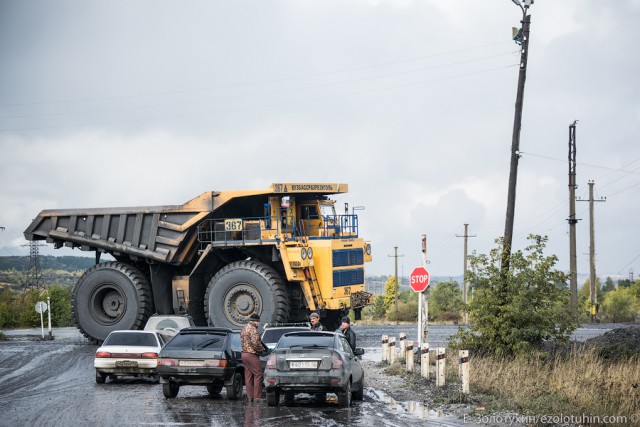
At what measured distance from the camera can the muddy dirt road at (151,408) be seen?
14.2m

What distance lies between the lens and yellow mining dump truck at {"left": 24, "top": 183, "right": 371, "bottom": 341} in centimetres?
2872

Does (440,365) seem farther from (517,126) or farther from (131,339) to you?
(517,126)

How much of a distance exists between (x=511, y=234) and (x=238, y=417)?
1199cm

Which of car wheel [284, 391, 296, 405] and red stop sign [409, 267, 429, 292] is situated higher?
red stop sign [409, 267, 429, 292]

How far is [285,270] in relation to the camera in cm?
2855

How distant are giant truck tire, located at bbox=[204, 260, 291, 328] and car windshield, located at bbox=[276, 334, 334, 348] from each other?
12006 mm

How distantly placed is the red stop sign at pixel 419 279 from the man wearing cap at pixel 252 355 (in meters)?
6.42

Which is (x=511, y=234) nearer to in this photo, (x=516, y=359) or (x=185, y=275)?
(x=516, y=359)

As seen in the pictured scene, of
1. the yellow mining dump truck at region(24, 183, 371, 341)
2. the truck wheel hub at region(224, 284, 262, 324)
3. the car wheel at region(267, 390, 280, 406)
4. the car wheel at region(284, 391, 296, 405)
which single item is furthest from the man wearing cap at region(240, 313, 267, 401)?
the truck wheel hub at region(224, 284, 262, 324)

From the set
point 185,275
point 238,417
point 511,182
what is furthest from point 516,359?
point 185,275

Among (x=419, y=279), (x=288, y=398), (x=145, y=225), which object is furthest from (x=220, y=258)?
(x=288, y=398)

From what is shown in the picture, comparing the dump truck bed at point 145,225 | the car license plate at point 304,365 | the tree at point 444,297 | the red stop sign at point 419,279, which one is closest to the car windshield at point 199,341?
the car license plate at point 304,365

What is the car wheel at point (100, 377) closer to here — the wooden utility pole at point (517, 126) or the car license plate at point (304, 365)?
the car license plate at point (304, 365)

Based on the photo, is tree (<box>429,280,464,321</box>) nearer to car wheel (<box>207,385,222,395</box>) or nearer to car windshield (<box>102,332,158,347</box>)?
car windshield (<box>102,332,158,347</box>)
